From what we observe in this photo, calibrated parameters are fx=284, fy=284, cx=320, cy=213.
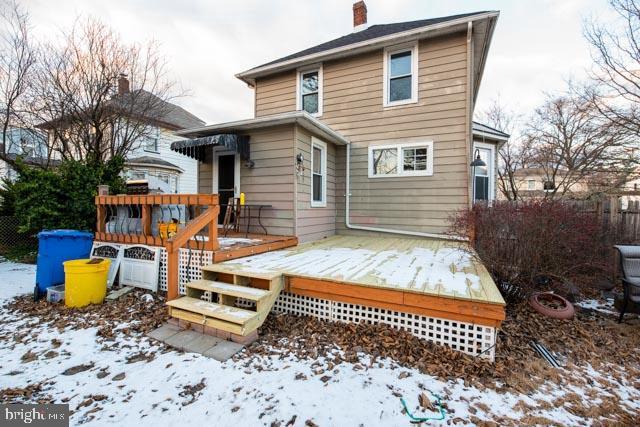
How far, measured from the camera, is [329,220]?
734cm

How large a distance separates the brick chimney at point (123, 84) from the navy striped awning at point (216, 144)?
2.87m

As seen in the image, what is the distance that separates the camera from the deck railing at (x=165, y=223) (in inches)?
142

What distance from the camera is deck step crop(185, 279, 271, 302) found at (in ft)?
9.72

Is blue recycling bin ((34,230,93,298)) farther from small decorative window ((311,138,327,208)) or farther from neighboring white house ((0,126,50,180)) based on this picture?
neighboring white house ((0,126,50,180))

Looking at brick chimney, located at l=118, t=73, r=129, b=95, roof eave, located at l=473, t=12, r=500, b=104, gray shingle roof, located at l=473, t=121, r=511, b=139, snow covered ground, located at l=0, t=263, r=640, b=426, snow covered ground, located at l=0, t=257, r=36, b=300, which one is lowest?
snow covered ground, located at l=0, t=263, r=640, b=426

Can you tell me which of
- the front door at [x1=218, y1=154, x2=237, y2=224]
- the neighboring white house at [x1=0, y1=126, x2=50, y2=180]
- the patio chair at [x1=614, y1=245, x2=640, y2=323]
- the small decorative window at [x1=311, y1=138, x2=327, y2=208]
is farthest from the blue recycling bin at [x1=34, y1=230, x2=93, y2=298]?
the patio chair at [x1=614, y1=245, x2=640, y2=323]

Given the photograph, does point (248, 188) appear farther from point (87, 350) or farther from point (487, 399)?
point (487, 399)

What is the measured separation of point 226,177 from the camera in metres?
6.56

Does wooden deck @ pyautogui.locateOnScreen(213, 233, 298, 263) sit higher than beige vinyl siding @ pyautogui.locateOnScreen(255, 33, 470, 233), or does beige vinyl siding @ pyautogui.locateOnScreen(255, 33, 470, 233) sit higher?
beige vinyl siding @ pyautogui.locateOnScreen(255, 33, 470, 233)

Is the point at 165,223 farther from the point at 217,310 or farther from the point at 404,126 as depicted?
the point at 404,126

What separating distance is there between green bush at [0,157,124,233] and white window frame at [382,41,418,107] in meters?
6.89

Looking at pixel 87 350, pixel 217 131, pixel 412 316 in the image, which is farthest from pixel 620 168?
pixel 87 350

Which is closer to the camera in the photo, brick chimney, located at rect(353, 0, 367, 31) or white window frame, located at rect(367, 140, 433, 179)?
white window frame, located at rect(367, 140, 433, 179)

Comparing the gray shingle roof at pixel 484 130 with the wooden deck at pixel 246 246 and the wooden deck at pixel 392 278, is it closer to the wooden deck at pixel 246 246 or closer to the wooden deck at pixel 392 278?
the wooden deck at pixel 392 278
